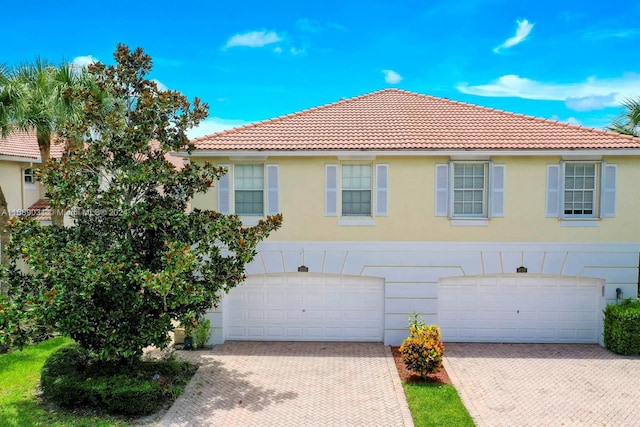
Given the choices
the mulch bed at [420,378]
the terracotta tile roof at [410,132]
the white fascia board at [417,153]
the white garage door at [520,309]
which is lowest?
the mulch bed at [420,378]

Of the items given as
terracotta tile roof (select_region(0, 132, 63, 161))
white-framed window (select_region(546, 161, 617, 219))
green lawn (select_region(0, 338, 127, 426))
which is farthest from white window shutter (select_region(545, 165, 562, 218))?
terracotta tile roof (select_region(0, 132, 63, 161))

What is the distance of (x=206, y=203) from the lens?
13414mm

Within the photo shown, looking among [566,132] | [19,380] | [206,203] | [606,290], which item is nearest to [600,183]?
[566,132]

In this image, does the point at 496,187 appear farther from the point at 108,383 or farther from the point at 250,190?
the point at 108,383

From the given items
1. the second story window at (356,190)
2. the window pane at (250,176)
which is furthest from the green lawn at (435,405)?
the window pane at (250,176)

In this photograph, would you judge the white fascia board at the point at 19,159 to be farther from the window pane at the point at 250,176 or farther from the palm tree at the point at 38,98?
the window pane at the point at 250,176

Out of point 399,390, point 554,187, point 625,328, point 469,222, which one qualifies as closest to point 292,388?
point 399,390

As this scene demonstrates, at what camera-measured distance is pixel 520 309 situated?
44.8 feet

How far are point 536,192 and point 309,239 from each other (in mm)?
6898

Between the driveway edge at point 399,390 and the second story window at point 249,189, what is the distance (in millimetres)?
5618

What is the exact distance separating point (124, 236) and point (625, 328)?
1369cm

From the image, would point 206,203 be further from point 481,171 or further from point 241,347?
point 481,171

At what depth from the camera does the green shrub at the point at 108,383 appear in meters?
9.23

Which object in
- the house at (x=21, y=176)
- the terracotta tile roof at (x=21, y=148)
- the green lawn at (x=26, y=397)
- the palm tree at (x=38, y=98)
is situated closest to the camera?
the green lawn at (x=26, y=397)
